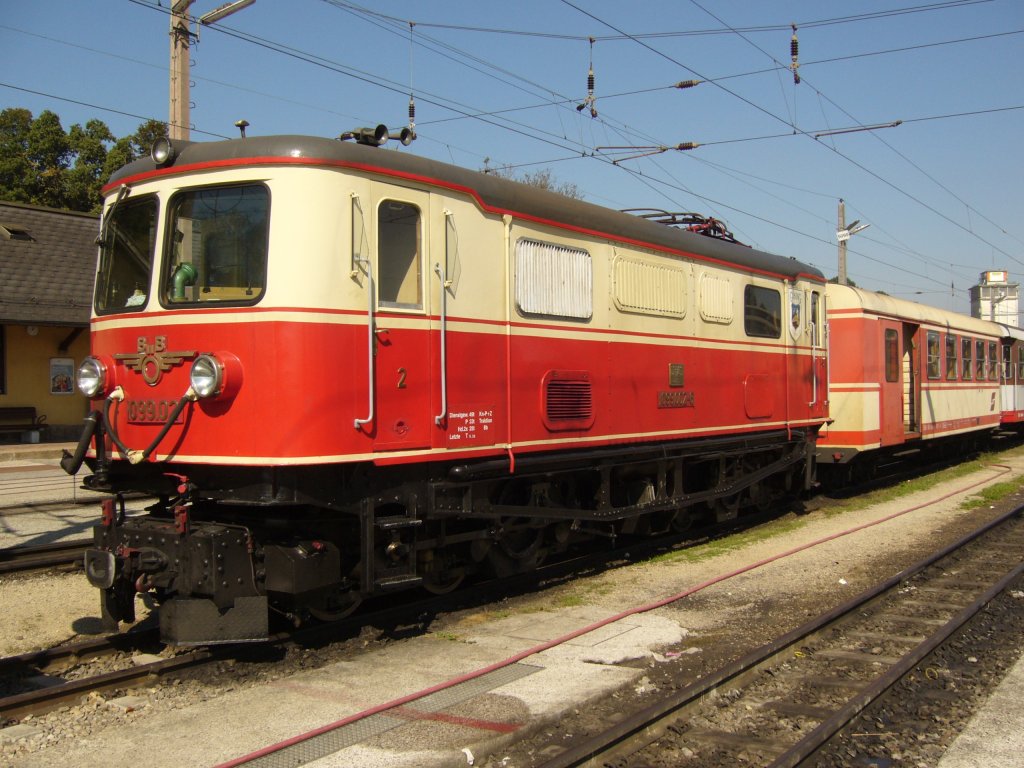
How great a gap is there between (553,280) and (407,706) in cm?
396

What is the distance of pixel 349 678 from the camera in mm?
5824

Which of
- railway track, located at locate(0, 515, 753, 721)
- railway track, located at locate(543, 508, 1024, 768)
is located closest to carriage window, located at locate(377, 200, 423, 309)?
railway track, located at locate(0, 515, 753, 721)

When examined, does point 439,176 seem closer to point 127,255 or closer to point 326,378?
point 326,378

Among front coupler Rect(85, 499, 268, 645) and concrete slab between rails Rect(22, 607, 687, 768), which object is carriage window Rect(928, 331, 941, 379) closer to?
concrete slab between rails Rect(22, 607, 687, 768)

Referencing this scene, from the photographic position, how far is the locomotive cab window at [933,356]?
59.2ft

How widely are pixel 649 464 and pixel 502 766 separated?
17.0ft

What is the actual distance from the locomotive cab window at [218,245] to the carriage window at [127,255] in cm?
24

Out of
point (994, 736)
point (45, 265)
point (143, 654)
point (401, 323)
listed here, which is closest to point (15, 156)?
point (45, 265)

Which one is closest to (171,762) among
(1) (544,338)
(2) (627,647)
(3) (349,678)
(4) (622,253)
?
(3) (349,678)

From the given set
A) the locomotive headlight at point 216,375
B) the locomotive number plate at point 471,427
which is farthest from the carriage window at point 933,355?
the locomotive headlight at point 216,375

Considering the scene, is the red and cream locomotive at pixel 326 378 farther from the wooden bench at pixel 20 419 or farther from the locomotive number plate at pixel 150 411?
the wooden bench at pixel 20 419

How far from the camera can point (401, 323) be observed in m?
6.38

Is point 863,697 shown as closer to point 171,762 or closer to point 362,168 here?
point 171,762

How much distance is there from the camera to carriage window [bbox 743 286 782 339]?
35.7 ft
